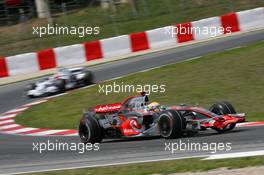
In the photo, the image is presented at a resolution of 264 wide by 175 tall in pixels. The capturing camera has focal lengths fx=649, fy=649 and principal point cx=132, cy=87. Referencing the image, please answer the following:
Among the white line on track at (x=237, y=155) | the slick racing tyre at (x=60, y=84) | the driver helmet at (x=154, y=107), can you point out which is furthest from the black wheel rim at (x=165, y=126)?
the slick racing tyre at (x=60, y=84)

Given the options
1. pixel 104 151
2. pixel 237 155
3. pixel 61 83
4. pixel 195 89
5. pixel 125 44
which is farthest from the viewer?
pixel 125 44

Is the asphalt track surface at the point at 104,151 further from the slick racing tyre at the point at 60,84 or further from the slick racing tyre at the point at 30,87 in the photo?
the slick racing tyre at the point at 30,87

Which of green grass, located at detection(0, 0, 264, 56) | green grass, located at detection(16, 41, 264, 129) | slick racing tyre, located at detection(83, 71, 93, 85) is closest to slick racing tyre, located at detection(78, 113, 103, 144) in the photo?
green grass, located at detection(16, 41, 264, 129)

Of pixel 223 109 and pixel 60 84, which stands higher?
pixel 223 109

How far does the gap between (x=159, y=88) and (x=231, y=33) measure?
28.7 ft

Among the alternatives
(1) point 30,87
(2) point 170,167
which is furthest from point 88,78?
(2) point 170,167

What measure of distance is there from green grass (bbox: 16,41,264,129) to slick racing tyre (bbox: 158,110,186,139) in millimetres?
2666

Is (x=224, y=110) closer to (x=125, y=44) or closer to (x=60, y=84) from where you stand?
(x=60, y=84)

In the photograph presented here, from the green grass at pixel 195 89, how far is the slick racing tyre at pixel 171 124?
2.67 metres

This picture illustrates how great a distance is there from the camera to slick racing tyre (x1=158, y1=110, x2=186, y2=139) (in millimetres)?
10438

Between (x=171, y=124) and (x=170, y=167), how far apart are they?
77.7 inches

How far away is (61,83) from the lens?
62.7 ft

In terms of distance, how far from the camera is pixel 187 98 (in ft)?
51.1

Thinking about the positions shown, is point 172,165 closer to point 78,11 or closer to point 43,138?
point 43,138
